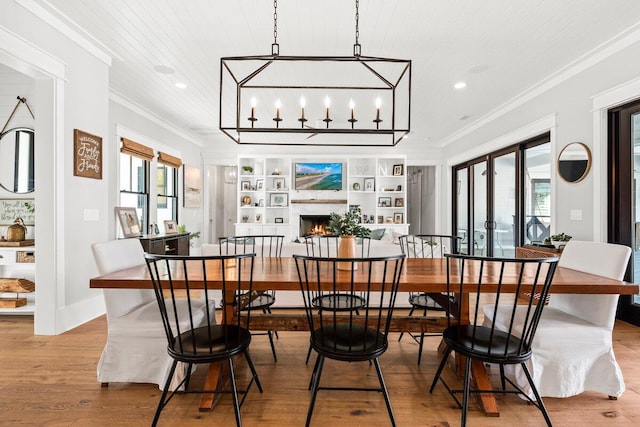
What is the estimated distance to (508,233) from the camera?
5117 millimetres

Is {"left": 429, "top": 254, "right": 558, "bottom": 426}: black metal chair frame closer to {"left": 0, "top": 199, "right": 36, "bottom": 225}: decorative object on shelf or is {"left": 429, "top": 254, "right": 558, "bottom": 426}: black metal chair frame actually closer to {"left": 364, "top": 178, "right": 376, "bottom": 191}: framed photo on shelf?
{"left": 0, "top": 199, "right": 36, "bottom": 225}: decorative object on shelf

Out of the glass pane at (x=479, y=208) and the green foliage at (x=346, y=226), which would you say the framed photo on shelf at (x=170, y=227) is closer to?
the green foliage at (x=346, y=226)

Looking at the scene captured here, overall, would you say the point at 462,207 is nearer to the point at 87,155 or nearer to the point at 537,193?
the point at 537,193

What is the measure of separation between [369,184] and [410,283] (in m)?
6.05

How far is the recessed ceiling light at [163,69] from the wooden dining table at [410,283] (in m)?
2.53

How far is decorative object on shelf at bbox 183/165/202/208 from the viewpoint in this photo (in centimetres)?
657

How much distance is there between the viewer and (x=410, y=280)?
1771 mm

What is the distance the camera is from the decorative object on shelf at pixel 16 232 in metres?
3.26

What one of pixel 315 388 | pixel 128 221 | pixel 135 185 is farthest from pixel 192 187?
pixel 315 388

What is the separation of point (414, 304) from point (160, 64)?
11.7 ft

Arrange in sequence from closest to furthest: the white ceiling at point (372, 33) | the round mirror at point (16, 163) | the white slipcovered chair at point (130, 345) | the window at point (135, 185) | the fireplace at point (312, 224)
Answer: the white slipcovered chair at point (130, 345) → the white ceiling at point (372, 33) → the round mirror at point (16, 163) → the window at point (135, 185) → the fireplace at point (312, 224)

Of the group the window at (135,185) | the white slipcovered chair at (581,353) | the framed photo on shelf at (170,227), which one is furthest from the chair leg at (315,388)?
the framed photo on shelf at (170,227)

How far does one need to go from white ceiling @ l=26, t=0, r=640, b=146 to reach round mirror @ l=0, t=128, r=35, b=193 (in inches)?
47.1

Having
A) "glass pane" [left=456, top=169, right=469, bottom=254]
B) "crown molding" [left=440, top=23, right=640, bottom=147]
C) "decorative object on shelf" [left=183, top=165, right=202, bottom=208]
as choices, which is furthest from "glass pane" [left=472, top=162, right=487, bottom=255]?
"decorative object on shelf" [left=183, top=165, right=202, bottom=208]
